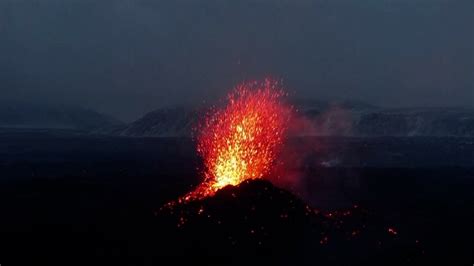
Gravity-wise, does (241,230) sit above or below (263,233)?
above

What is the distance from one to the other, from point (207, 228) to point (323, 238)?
12769mm

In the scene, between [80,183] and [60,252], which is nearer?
[60,252]

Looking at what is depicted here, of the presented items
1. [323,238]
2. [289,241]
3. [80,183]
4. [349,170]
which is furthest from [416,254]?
[349,170]

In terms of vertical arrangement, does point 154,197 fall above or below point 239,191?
above

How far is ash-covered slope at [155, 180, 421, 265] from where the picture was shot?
170ft

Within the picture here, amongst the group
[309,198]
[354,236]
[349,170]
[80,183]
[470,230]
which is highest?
[349,170]

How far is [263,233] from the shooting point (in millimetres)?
54125

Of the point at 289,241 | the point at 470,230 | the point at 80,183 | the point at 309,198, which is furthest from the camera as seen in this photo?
the point at 80,183

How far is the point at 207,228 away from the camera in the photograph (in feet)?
179

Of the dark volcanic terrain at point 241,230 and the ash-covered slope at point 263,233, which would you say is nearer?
the ash-covered slope at point 263,233

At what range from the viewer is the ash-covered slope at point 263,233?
170 ft

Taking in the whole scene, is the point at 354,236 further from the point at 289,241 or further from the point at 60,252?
the point at 60,252

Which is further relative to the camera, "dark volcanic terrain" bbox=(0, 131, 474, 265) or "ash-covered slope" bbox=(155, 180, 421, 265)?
"dark volcanic terrain" bbox=(0, 131, 474, 265)

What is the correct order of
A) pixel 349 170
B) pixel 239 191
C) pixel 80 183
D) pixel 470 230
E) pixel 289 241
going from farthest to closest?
pixel 349 170 → pixel 80 183 → pixel 470 230 → pixel 239 191 → pixel 289 241
